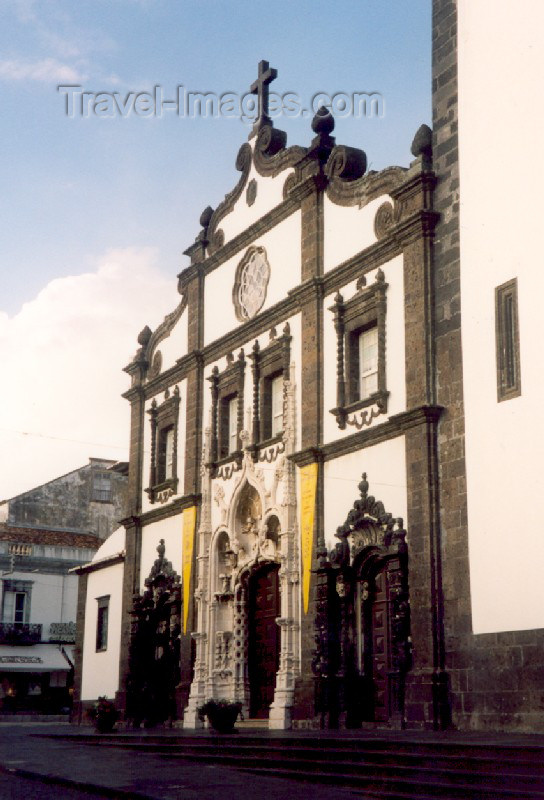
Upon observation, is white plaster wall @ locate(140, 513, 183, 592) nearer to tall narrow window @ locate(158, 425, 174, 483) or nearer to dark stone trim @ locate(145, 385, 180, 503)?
dark stone trim @ locate(145, 385, 180, 503)

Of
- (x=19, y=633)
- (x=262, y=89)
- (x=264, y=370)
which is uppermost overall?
(x=262, y=89)

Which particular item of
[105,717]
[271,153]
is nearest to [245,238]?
[271,153]

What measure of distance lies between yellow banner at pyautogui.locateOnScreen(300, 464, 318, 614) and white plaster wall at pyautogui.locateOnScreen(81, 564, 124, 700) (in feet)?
31.0

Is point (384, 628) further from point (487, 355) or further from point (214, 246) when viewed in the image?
point (214, 246)

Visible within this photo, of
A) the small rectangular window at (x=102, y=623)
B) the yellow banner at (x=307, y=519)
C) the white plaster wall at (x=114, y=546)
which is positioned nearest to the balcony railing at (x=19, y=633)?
the white plaster wall at (x=114, y=546)

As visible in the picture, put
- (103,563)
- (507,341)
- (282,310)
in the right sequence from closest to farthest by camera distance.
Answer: (507,341), (282,310), (103,563)

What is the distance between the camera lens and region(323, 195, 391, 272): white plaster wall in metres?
21.0

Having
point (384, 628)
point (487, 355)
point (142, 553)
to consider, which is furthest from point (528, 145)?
point (142, 553)

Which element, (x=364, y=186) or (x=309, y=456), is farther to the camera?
(x=309, y=456)

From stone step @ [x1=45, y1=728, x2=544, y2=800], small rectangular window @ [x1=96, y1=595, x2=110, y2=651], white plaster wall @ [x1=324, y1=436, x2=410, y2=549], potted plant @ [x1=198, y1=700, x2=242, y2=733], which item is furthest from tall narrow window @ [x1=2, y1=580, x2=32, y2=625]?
stone step @ [x1=45, y1=728, x2=544, y2=800]

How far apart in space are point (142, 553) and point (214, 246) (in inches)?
316

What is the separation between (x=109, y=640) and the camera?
97.5 feet

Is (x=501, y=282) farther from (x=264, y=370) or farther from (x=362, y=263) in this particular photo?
(x=264, y=370)

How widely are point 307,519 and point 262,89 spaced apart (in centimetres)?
1040
